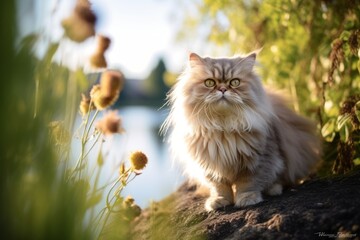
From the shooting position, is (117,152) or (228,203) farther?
(228,203)

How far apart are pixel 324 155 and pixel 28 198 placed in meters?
2.35

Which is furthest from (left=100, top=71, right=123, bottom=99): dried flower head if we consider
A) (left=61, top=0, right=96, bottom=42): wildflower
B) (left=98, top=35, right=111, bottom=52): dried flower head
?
(left=61, top=0, right=96, bottom=42): wildflower

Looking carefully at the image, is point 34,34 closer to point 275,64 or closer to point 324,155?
point 324,155

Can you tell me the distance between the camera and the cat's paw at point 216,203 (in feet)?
7.32

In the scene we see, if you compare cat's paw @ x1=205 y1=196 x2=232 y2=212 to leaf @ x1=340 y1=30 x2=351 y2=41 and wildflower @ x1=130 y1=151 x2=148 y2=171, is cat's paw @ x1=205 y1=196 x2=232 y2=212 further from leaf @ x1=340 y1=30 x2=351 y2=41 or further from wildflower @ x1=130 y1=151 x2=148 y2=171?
leaf @ x1=340 y1=30 x2=351 y2=41

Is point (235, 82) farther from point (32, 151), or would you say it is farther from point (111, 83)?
point (32, 151)

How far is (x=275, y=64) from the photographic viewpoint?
11.5ft

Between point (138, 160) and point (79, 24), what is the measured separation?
629 mm

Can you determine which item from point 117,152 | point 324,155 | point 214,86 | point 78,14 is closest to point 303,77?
point 324,155

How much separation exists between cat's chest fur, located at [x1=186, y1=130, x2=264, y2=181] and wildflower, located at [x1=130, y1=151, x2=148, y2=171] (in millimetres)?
650

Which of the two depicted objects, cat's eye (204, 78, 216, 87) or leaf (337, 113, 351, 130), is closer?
leaf (337, 113, 351, 130)

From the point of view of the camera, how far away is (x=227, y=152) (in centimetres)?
219

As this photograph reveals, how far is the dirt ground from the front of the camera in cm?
155

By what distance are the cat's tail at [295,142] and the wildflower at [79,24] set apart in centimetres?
146
